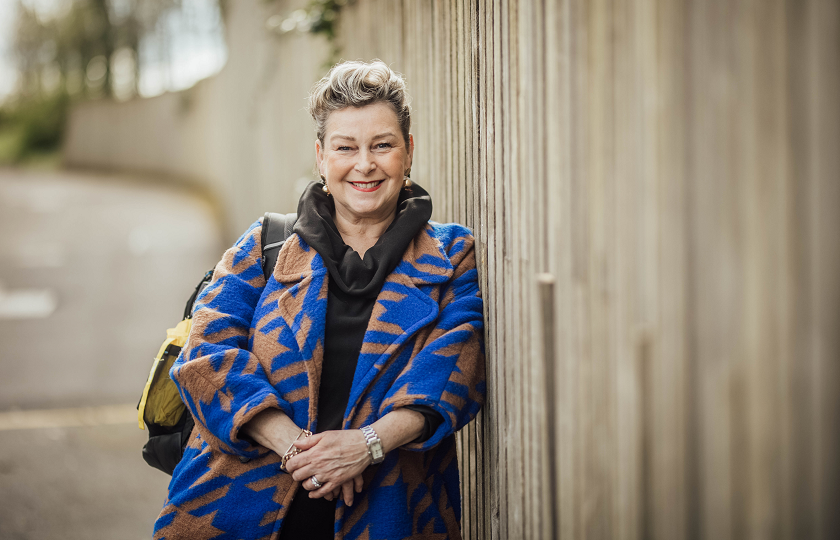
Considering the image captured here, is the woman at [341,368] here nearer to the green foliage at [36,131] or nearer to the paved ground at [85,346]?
the paved ground at [85,346]

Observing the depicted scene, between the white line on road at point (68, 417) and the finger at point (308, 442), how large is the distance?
3.75m

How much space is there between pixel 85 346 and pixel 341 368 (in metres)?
5.65

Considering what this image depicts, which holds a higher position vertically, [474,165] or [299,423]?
[474,165]

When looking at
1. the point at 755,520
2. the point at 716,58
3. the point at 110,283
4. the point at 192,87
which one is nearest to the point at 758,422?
the point at 755,520

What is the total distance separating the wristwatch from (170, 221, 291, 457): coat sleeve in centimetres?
27

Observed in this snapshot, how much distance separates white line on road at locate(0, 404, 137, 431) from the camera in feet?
16.5

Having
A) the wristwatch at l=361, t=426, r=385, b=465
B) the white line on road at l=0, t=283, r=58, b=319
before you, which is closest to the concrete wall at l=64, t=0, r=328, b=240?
the wristwatch at l=361, t=426, r=385, b=465

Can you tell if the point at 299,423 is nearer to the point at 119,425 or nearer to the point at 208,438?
the point at 208,438

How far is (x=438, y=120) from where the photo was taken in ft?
9.70

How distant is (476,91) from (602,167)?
1.04m

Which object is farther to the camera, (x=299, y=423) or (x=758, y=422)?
(x=299, y=423)

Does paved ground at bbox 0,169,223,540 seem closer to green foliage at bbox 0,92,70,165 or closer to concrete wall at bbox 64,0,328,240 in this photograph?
concrete wall at bbox 64,0,328,240

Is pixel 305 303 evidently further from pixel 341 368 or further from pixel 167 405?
pixel 167 405

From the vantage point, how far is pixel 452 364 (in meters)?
2.06
